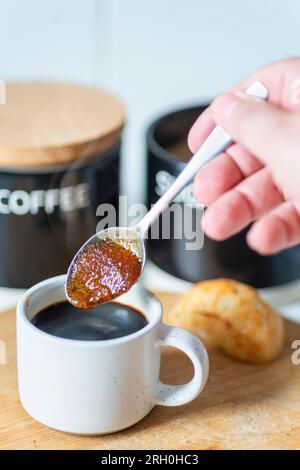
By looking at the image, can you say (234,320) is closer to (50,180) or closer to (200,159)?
(200,159)

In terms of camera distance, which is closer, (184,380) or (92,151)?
(184,380)

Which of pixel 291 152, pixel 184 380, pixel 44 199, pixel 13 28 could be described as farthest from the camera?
pixel 13 28

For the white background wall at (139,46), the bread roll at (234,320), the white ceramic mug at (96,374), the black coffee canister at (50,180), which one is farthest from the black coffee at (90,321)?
the white background wall at (139,46)

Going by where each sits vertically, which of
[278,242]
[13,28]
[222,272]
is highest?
[278,242]

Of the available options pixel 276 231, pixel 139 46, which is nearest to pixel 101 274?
pixel 276 231

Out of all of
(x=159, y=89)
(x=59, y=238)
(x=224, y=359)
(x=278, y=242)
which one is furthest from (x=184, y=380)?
(x=159, y=89)

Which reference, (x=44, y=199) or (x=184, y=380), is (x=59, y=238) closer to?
(x=44, y=199)
